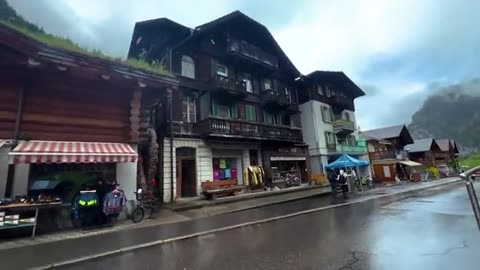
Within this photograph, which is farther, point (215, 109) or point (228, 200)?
point (215, 109)

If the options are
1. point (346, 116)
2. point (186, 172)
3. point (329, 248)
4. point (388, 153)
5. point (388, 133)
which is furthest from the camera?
point (388, 133)

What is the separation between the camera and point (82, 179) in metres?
10.4

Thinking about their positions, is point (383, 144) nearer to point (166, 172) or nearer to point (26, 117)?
point (166, 172)

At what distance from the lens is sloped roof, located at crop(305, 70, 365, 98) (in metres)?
30.3

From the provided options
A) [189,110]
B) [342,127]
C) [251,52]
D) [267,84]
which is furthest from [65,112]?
[342,127]

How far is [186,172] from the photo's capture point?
717 inches

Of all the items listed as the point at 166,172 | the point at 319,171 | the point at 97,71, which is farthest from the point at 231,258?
the point at 319,171

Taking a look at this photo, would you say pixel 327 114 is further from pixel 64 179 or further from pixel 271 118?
pixel 64 179

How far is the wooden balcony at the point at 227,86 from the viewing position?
63.7 ft

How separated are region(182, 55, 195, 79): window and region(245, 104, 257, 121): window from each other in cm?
538

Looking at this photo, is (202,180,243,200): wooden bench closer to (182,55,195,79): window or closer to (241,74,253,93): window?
(182,55,195,79): window

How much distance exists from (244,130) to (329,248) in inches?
574

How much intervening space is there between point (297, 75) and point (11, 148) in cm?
2441

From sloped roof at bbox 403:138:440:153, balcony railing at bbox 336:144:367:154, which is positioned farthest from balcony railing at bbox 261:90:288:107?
sloped roof at bbox 403:138:440:153
